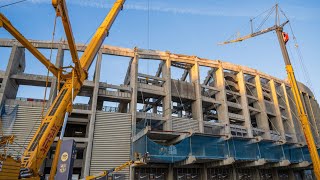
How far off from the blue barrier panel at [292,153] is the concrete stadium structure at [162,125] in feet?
0.55

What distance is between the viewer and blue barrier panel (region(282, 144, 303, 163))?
40719mm

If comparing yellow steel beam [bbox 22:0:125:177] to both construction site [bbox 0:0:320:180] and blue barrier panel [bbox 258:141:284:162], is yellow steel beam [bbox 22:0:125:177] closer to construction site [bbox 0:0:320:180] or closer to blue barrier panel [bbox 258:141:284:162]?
construction site [bbox 0:0:320:180]

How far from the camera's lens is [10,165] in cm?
1134

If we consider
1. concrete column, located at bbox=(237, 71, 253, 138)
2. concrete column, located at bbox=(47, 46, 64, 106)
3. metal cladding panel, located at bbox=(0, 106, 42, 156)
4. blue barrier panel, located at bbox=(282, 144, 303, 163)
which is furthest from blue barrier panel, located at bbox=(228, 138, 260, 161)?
metal cladding panel, located at bbox=(0, 106, 42, 156)

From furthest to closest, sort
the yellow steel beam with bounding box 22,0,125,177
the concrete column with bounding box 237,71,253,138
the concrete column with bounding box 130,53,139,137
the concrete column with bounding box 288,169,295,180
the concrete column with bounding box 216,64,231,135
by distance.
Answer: the concrete column with bounding box 288,169,295,180 → the concrete column with bounding box 237,71,253,138 → the concrete column with bounding box 216,64,231,135 → the concrete column with bounding box 130,53,139,137 → the yellow steel beam with bounding box 22,0,125,177

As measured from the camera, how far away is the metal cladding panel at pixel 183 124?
3922cm

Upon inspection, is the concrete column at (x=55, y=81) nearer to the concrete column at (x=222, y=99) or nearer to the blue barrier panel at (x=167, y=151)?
the blue barrier panel at (x=167, y=151)

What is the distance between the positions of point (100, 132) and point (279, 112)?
39.8 metres

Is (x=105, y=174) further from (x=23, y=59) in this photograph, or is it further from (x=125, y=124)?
(x=23, y=59)

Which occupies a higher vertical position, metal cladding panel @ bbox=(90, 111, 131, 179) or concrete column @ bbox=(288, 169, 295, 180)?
metal cladding panel @ bbox=(90, 111, 131, 179)

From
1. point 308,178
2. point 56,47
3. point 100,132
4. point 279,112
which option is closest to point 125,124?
point 100,132

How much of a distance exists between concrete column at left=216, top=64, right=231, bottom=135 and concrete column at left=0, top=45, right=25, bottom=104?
34892 mm

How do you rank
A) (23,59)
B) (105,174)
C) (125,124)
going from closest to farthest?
1. (105,174)
2. (125,124)
3. (23,59)

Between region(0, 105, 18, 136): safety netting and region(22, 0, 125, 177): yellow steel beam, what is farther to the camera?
region(0, 105, 18, 136): safety netting
